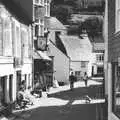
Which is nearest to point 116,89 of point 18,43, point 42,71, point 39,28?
point 18,43

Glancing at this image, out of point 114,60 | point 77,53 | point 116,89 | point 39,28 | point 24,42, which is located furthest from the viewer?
point 77,53

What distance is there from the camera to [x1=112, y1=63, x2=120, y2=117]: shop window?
1256 cm

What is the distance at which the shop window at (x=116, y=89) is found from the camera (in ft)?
41.2

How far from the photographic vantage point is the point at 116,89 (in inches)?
508

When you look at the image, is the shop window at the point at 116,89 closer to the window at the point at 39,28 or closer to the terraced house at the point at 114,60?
the terraced house at the point at 114,60

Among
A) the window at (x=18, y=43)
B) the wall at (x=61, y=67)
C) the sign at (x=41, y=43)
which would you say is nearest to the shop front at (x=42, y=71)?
the sign at (x=41, y=43)

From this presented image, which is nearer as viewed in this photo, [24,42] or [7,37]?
[7,37]

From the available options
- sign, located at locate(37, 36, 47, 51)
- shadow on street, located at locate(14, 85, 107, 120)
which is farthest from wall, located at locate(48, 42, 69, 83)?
shadow on street, located at locate(14, 85, 107, 120)

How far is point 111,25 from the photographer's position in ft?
44.5

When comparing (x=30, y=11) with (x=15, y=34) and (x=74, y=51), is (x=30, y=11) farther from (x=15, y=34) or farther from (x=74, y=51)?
(x=74, y=51)

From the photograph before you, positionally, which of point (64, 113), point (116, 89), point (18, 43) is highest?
point (18, 43)

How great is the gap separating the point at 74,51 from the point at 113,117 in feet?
142

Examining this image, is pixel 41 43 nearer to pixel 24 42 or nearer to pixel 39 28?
pixel 39 28

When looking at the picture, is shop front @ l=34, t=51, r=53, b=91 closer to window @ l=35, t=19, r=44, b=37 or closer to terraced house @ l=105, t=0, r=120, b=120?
window @ l=35, t=19, r=44, b=37
